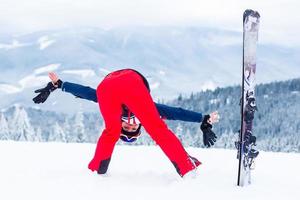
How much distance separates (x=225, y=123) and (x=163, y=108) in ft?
370

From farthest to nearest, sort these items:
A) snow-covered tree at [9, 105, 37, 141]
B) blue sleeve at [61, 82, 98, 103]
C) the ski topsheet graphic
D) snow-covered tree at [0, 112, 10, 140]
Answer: snow-covered tree at [9, 105, 37, 141]
snow-covered tree at [0, 112, 10, 140]
blue sleeve at [61, 82, 98, 103]
the ski topsheet graphic

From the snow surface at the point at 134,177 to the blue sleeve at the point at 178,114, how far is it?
58cm

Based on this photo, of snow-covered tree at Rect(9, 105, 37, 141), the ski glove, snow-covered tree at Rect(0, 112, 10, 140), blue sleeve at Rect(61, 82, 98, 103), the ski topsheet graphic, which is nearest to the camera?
the ski topsheet graphic

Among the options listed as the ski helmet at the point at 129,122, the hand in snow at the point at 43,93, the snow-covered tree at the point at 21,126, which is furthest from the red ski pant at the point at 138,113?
the snow-covered tree at the point at 21,126

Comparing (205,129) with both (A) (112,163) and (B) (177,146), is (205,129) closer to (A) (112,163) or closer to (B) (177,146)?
(B) (177,146)

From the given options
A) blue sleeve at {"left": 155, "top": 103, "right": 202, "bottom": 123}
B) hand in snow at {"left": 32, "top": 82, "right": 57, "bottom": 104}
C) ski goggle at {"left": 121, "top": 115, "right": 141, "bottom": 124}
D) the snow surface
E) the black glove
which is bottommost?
the snow surface

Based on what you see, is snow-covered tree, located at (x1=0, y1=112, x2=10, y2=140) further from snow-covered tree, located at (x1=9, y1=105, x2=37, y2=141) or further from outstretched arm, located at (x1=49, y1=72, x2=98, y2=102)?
outstretched arm, located at (x1=49, y1=72, x2=98, y2=102)

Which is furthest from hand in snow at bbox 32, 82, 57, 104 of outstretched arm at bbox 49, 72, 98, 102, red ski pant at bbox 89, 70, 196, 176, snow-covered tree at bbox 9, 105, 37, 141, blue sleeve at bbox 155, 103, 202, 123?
snow-covered tree at bbox 9, 105, 37, 141

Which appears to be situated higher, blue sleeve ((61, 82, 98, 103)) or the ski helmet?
blue sleeve ((61, 82, 98, 103))

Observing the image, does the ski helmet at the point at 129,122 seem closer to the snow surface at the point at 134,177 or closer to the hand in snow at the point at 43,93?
the snow surface at the point at 134,177

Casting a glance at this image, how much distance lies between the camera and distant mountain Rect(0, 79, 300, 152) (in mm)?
52772

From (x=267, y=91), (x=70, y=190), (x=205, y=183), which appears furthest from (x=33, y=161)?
(x=267, y=91)

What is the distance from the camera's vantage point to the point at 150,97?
5.63 m

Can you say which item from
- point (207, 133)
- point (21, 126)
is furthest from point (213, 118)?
point (21, 126)
